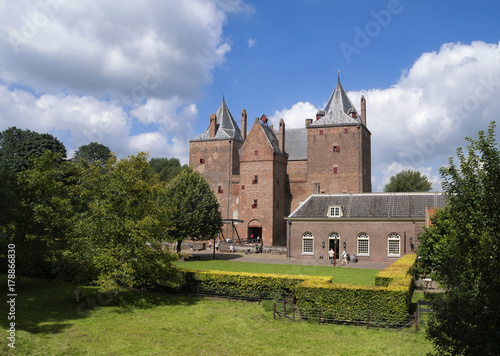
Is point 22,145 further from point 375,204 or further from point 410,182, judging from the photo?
point 410,182

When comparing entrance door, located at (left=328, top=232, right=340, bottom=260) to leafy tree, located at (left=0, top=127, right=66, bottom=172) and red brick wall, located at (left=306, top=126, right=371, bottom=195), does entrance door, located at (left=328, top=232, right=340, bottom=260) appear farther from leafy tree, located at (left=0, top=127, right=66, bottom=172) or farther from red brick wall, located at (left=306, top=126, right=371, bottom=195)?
leafy tree, located at (left=0, top=127, right=66, bottom=172)

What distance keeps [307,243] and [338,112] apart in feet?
74.2

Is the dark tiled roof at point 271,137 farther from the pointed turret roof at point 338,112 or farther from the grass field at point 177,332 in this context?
the grass field at point 177,332

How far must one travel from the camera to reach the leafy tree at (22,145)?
50.5 meters

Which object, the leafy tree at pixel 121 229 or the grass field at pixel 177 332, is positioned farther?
the leafy tree at pixel 121 229

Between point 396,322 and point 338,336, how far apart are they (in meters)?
2.46

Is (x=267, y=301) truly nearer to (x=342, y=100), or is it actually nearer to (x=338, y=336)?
(x=338, y=336)

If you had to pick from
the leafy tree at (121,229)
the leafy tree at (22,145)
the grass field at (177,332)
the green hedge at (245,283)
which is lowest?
the grass field at (177,332)

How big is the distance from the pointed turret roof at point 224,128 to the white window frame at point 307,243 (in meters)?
24.2

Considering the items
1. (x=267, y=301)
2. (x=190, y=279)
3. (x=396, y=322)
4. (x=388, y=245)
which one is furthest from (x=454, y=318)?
(x=388, y=245)

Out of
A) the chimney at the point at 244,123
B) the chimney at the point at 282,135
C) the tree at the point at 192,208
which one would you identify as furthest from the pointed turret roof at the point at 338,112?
the tree at the point at 192,208

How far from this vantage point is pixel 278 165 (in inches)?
2149

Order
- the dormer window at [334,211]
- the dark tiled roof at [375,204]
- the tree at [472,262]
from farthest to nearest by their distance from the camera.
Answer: the dormer window at [334,211] < the dark tiled roof at [375,204] < the tree at [472,262]

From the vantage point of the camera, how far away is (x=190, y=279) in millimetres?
19859
